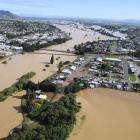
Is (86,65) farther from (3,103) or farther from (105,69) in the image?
(3,103)

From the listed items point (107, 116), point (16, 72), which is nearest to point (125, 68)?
point (16, 72)

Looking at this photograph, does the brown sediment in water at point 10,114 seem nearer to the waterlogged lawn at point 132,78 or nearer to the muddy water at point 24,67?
the muddy water at point 24,67

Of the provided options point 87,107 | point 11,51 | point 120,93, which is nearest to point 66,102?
point 87,107

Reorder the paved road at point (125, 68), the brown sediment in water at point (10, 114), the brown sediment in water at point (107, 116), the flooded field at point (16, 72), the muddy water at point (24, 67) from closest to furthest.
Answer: the brown sediment in water at point (10, 114), the brown sediment in water at point (107, 116), the flooded field at point (16, 72), the muddy water at point (24, 67), the paved road at point (125, 68)

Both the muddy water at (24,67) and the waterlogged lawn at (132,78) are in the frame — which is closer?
the muddy water at (24,67)

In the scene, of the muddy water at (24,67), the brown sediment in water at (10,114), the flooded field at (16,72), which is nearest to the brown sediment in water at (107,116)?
the brown sediment in water at (10,114)

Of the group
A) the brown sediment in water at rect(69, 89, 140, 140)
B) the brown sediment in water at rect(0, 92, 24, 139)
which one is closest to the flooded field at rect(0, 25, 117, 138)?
the brown sediment in water at rect(0, 92, 24, 139)

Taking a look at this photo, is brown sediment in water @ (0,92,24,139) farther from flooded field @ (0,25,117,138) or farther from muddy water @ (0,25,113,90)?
muddy water @ (0,25,113,90)
